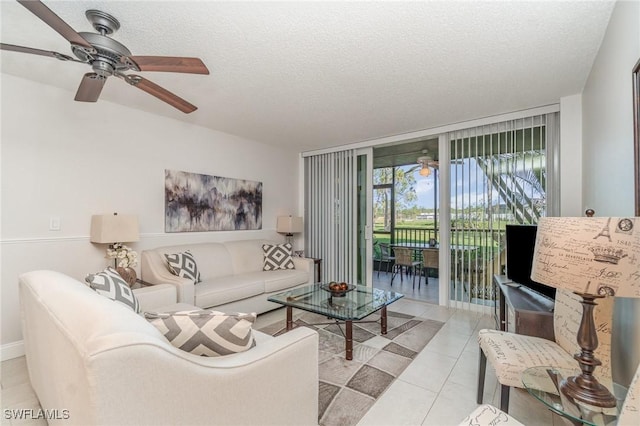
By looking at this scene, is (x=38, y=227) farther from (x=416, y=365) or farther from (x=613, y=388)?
(x=613, y=388)

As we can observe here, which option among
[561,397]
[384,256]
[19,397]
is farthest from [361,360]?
[384,256]

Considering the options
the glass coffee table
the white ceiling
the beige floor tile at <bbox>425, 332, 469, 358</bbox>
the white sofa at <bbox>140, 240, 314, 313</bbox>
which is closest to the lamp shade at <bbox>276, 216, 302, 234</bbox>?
the white sofa at <bbox>140, 240, 314, 313</bbox>

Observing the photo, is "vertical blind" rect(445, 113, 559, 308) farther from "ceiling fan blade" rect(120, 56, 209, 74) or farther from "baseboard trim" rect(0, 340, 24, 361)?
"baseboard trim" rect(0, 340, 24, 361)

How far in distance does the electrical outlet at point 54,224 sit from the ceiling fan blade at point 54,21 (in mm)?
1917

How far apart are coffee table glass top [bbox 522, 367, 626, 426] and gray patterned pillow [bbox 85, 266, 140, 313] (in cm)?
221

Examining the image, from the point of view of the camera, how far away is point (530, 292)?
8.30 ft

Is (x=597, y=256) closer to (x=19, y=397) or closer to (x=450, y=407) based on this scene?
(x=450, y=407)

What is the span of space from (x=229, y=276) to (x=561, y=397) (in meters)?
3.29

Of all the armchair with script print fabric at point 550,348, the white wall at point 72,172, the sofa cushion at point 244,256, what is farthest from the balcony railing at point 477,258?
the white wall at point 72,172

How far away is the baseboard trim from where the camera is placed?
8.10 feet

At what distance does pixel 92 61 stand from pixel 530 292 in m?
3.68

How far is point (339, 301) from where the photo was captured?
2846 millimetres

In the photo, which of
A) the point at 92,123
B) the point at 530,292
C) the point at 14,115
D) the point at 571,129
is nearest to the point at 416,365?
the point at 530,292

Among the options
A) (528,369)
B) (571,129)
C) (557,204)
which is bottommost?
(528,369)
